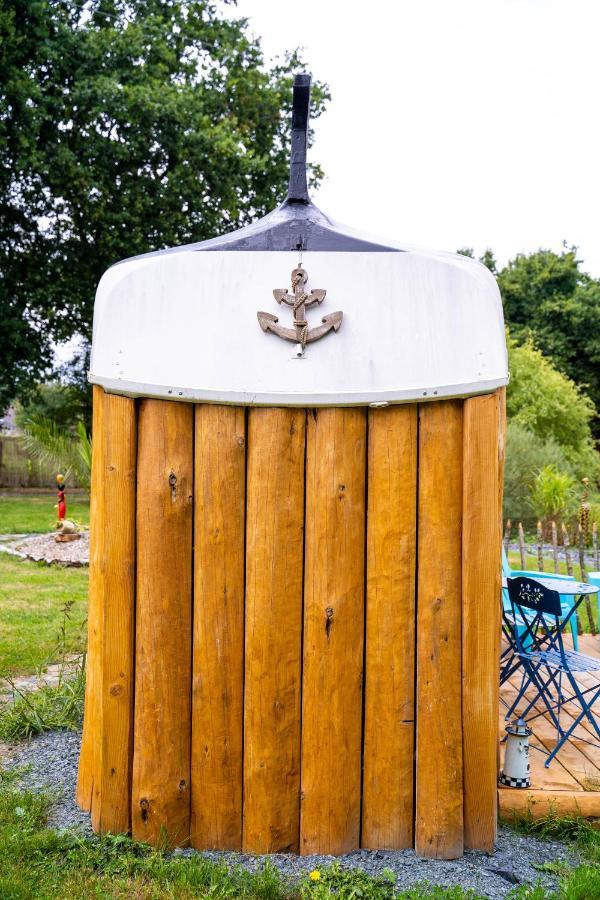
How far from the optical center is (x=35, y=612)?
7496 mm

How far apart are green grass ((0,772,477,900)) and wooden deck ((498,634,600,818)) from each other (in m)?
0.76

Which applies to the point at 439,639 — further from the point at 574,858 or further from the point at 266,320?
the point at 266,320

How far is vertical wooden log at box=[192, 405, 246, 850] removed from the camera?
3.05 metres

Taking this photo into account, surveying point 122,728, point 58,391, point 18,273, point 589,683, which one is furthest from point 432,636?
point 58,391

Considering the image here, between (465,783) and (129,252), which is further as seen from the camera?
(129,252)

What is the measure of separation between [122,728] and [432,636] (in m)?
1.21

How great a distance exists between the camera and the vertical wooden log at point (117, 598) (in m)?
3.09

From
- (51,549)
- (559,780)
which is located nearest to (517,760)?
(559,780)

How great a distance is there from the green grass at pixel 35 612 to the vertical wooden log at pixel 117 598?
2259 mm

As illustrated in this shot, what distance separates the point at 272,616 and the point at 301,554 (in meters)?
0.25

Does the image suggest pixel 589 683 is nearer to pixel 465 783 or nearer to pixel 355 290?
pixel 465 783

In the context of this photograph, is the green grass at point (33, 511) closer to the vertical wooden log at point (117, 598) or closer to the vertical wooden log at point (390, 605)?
the vertical wooden log at point (117, 598)

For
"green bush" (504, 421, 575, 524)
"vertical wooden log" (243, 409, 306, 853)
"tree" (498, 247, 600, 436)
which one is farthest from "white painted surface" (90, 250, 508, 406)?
"tree" (498, 247, 600, 436)

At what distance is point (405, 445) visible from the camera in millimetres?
3041
